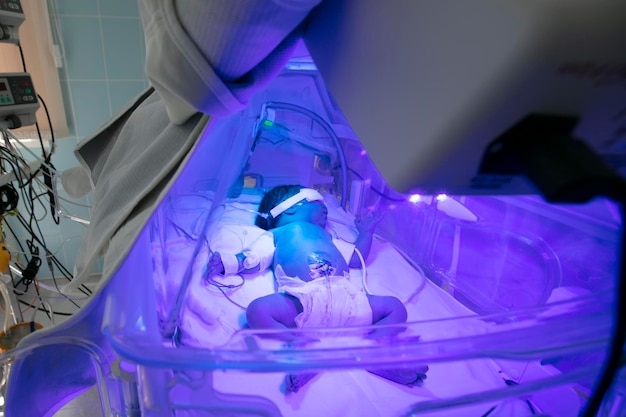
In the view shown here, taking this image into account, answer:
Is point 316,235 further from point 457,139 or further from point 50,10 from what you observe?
point 50,10

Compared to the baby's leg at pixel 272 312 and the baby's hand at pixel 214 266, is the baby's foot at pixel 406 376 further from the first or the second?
the baby's hand at pixel 214 266

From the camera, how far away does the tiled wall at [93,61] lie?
5.14 ft

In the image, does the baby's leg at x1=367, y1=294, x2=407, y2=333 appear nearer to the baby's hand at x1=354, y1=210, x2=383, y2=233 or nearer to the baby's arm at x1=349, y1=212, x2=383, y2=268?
the baby's arm at x1=349, y1=212, x2=383, y2=268

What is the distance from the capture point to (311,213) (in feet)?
4.76

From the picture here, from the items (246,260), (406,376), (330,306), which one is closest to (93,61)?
(246,260)

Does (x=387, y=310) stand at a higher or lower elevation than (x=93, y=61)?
lower

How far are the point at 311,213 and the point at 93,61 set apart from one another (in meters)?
1.16

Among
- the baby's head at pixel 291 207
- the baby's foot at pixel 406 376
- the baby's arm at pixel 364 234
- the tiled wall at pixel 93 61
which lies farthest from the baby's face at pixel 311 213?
the tiled wall at pixel 93 61

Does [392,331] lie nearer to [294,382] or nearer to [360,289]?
[294,382]

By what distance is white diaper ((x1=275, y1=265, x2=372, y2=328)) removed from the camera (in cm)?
92

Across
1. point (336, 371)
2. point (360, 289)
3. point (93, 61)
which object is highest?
point (93, 61)

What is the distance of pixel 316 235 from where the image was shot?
1.30 meters

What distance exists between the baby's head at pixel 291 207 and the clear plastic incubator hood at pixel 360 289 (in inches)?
2.8

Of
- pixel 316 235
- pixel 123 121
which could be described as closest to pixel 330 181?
pixel 316 235
